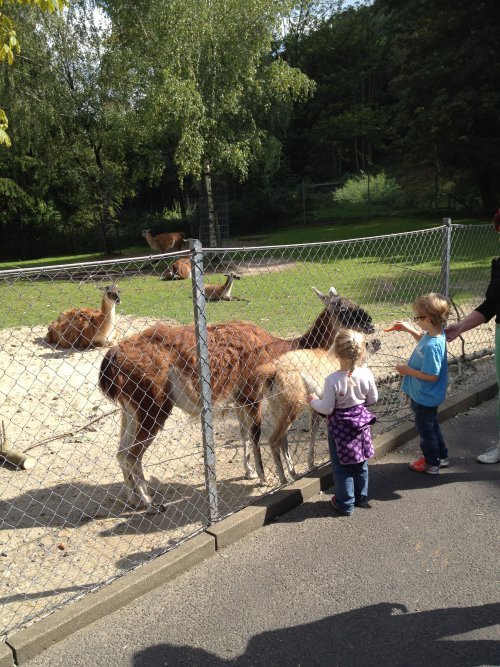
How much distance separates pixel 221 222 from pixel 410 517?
1915 cm

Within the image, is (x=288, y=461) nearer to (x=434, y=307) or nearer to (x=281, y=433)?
(x=281, y=433)

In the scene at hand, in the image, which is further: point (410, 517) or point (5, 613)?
point (410, 517)

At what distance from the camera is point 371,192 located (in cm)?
3127

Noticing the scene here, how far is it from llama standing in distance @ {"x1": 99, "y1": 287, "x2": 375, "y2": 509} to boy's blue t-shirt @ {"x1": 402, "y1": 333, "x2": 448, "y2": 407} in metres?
1.00

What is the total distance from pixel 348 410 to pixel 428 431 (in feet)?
3.02

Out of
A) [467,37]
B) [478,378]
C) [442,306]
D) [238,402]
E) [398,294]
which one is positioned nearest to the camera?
[442,306]

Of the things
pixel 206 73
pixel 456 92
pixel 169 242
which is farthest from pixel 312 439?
pixel 456 92

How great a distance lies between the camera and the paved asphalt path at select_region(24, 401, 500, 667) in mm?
2779

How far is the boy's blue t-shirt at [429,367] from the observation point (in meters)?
4.29

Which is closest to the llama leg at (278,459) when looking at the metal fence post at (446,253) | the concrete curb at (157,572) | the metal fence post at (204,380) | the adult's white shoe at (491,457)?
the concrete curb at (157,572)

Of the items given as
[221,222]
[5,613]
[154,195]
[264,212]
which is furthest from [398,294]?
[154,195]

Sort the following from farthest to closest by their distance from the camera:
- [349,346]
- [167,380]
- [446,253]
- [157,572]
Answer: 1. [446,253]
2. [167,380]
3. [349,346]
4. [157,572]

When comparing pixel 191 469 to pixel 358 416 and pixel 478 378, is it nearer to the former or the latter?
pixel 358 416

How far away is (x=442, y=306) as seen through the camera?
4.21 meters
